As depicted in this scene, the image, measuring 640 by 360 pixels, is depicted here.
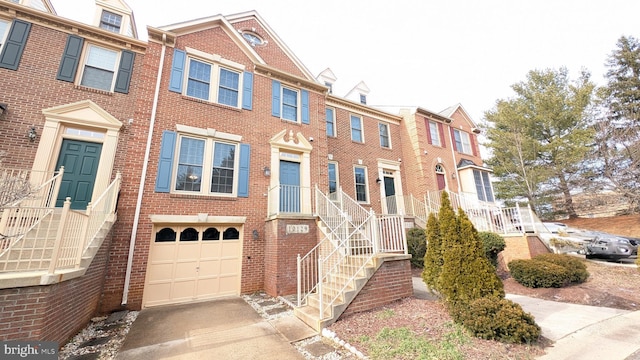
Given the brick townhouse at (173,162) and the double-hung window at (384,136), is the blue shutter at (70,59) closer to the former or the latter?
the brick townhouse at (173,162)

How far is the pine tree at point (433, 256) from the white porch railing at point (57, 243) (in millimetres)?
6987

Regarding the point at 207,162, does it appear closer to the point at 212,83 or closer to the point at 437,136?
the point at 212,83

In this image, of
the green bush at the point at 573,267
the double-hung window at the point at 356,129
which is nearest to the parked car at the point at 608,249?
the green bush at the point at 573,267

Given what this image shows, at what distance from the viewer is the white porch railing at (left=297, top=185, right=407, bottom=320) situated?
5328 mm

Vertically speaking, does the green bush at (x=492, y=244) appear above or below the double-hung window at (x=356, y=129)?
below

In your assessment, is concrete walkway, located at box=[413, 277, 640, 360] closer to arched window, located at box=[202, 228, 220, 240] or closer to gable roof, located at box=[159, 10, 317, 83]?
arched window, located at box=[202, 228, 220, 240]

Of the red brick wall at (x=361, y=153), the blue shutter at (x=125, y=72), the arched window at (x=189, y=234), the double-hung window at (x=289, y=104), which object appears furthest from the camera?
the red brick wall at (x=361, y=153)

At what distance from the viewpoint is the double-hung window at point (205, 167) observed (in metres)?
7.58

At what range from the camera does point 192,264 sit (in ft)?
23.1

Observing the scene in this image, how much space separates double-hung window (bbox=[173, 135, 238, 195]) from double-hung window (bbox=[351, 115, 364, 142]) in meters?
7.04

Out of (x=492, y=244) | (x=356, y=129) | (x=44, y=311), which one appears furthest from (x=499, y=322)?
(x=356, y=129)

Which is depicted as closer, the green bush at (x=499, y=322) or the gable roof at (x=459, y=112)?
the green bush at (x=499, y=322)

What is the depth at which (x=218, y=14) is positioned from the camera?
9156 mm

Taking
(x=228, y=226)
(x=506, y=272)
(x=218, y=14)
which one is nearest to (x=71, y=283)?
(x=228, y=226)
